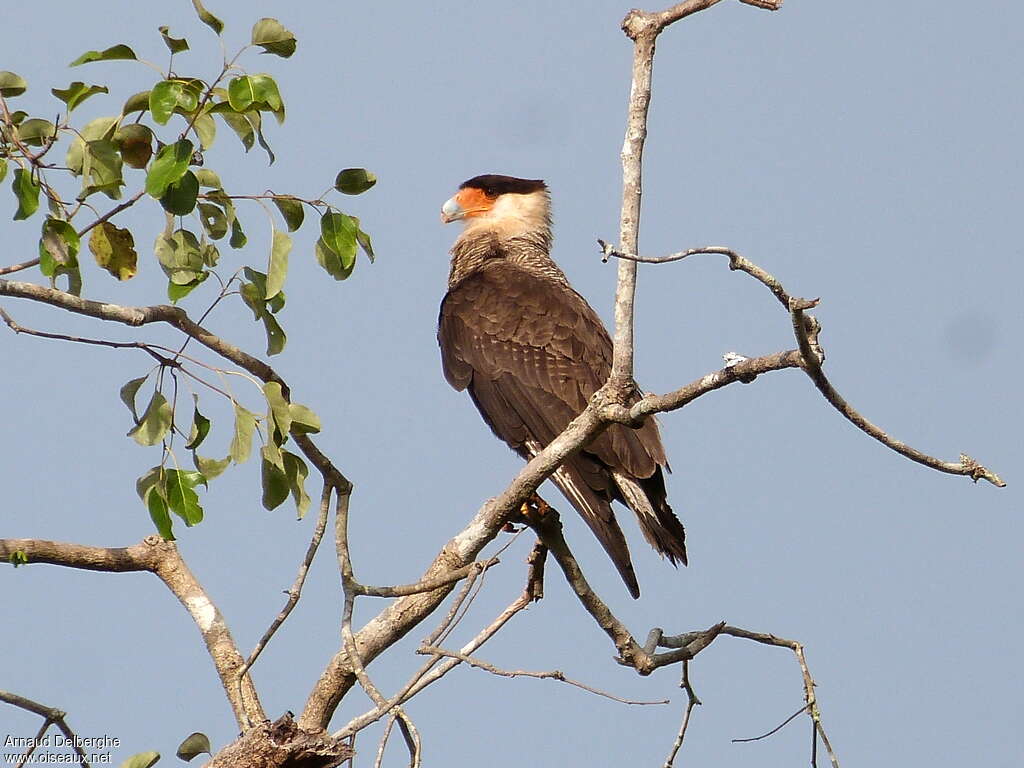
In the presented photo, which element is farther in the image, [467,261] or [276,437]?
[467,261]

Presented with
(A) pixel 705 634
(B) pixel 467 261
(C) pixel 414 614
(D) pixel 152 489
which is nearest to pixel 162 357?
(D) pixel 152 489

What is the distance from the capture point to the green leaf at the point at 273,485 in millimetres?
3312

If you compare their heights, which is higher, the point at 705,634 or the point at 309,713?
the point at 705,634

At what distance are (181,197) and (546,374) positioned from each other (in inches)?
95.5

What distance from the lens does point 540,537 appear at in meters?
3.73

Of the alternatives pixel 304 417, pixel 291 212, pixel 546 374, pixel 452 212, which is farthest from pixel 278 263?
pixel 452 212

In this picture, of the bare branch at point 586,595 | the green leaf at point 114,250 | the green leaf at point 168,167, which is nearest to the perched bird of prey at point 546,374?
the bare branch at point 586,595

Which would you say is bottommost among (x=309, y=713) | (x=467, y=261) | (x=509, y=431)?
(x=309, y=713)

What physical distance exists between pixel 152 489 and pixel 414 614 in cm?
84

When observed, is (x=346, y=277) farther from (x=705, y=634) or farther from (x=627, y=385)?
(x=705, y=634)

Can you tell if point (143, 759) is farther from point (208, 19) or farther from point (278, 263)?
point (208, 19)

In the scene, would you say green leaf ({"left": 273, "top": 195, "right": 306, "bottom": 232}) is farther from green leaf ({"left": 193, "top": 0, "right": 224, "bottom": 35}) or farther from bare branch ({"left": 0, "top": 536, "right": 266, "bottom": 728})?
bare branch ({"left": 0, "top": 536, "right": 266, "bottom": 728})

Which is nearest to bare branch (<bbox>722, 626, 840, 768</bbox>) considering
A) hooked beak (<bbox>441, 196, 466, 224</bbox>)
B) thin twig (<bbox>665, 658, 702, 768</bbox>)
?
thin twig (<bbox>665, 658, 702, 768</bbox>)

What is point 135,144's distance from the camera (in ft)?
10.2
